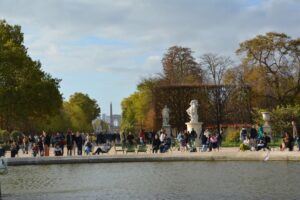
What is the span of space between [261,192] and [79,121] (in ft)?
281

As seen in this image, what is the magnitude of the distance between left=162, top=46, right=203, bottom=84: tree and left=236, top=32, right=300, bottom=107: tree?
40.7 ft

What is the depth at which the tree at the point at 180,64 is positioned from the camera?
56.9m

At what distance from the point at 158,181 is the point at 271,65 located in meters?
31.9

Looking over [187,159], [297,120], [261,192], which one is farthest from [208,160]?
[297,120]

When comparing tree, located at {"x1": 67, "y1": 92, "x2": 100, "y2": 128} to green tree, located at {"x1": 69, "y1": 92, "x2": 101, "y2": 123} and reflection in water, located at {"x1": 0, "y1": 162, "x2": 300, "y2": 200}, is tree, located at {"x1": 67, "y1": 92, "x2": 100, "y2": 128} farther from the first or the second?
reflection in water, located at {"x1": 0, "y1": 162, "x2": 300, "y2": 200}

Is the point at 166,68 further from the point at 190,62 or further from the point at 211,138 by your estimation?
the point at 211,138

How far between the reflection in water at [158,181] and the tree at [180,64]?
3820cm

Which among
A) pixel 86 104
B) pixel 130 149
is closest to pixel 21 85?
pixel 130 149

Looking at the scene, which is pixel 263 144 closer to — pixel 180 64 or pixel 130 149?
pixel 130 149

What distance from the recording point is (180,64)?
57.5 m

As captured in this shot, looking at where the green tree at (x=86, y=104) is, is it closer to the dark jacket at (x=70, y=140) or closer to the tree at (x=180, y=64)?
the tree at (x=180, y=64)

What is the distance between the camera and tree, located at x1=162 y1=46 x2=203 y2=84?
56.9 m

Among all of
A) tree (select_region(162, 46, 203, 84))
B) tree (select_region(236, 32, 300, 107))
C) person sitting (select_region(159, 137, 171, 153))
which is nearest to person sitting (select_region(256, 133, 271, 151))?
person sitting (select_region(159, 137, 171, 153))

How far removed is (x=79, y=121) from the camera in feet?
315
